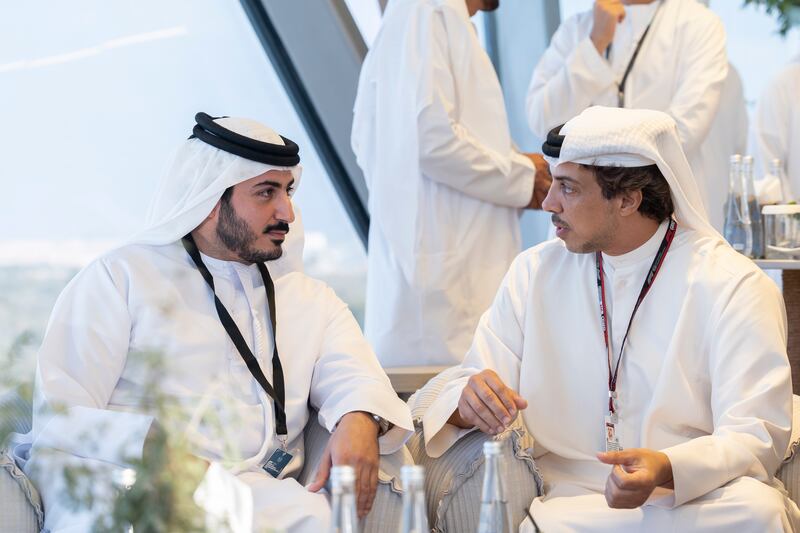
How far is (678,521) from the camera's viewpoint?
263 centimetres

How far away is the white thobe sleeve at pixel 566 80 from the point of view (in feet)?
16.4

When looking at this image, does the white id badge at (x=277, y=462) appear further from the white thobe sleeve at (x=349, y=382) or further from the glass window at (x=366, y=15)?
the glass window at (x=366, y=15)

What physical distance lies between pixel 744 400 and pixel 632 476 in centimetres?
38

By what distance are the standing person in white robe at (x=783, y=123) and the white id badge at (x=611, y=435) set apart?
322cm

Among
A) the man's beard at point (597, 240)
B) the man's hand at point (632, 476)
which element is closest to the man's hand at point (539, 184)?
the man's beard at point (597, 240)

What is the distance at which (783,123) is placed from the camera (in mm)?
5875

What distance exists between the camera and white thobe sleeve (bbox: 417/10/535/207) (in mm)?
4520

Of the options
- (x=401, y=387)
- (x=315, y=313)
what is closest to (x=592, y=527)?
(x=315, y=313)

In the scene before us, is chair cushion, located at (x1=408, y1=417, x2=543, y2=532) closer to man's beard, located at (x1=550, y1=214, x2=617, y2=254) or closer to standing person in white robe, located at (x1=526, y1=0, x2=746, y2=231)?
man's beard, located at (x1=550, y1=214, x2=617, y2=254)

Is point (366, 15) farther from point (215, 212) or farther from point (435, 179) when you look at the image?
point (215, 212)

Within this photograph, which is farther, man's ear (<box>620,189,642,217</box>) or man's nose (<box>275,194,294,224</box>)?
man's nose (<box>275,194,294,224</box>)

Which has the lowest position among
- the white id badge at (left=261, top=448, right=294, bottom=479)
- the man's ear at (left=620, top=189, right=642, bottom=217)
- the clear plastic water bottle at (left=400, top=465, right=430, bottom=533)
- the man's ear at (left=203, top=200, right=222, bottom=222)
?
the white id badge at (left=261, top=448, right=294, bottom=479)

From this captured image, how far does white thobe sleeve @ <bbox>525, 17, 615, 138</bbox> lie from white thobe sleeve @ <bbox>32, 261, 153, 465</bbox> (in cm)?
262

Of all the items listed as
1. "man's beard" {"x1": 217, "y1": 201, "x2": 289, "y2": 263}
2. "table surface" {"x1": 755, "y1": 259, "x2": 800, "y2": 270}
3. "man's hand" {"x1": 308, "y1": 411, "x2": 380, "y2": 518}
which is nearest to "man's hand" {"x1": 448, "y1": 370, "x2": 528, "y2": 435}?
"man's hand" {"x1": 308, "y1": 411, "x2": 380, "y2": 518}
